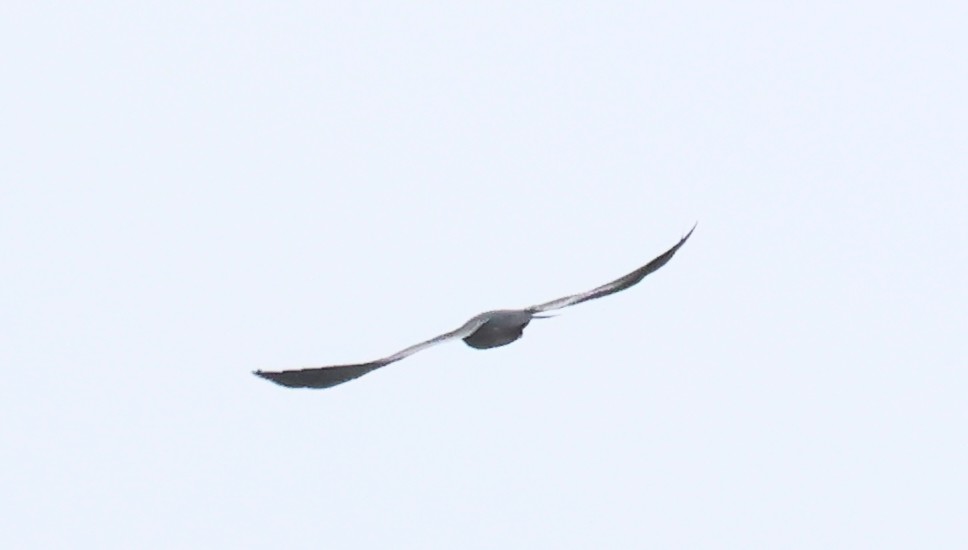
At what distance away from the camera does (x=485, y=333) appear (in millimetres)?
18297

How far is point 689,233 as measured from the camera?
20031mm

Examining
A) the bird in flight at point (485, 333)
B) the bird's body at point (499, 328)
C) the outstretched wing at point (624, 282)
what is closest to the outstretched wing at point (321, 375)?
the bird in flight at point (485, 333)

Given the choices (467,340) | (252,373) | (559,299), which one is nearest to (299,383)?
(252,373)

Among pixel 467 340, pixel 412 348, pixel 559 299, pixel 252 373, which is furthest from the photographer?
pixel 559 299

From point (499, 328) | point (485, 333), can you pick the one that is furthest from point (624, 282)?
point (485, 333)

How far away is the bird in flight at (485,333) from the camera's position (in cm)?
1608

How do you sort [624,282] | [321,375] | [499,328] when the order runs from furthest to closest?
[624,282]
[499,328]
[321,375]

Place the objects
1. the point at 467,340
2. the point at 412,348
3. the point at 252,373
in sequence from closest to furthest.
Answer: the point at 252,373
the point at 412,348
the point at 467,340

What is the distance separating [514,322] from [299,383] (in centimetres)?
302

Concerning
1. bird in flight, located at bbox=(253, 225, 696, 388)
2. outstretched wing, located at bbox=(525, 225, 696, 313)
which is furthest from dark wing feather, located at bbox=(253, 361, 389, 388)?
outstretched wing, located at bbox=(525, 225, 696, 313)

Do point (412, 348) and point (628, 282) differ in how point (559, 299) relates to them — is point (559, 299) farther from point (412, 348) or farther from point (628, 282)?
point (412, 348)

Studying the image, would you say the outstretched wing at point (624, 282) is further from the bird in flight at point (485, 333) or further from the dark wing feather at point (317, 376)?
the dark wing feather at point (317, 376)

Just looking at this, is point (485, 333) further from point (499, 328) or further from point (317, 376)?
point (317, 376)

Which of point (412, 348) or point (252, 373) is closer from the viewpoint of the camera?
point (252, 373)
